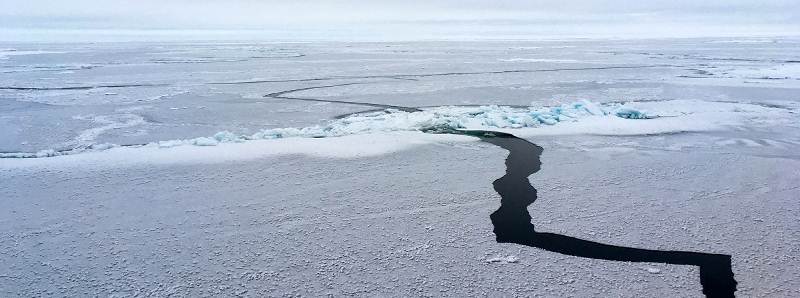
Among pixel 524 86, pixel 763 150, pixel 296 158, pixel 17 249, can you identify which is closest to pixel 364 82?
pixel 524 86

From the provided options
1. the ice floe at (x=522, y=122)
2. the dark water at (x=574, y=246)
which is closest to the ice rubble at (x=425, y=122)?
the ice floe at (x=522, y=122)

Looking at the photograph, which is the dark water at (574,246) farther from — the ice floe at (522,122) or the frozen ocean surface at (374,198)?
the ice floe at (522,122)

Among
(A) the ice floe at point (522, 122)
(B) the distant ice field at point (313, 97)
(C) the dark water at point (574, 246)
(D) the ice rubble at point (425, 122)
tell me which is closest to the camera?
(C) the dark water at point (574, 246)

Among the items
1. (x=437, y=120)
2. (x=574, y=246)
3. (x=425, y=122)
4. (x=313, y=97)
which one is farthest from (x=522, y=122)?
(x=313, y=97)

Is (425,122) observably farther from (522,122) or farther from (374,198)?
(374,198)

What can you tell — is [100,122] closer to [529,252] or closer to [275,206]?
[275,206]

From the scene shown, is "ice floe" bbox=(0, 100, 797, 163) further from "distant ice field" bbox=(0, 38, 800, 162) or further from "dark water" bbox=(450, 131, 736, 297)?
"dark water" bbox=(450, 131, 736, 297)
